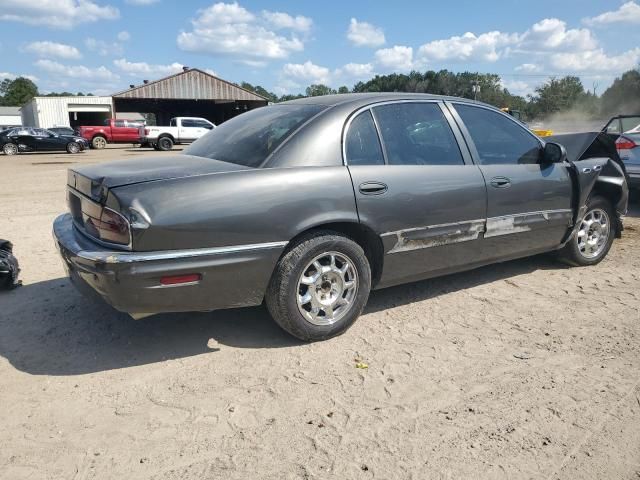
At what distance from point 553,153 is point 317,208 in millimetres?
2436

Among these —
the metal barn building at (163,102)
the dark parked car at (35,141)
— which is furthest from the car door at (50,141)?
the metal barn building at (163,102)

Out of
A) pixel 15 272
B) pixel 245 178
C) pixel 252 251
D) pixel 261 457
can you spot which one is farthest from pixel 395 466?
pixel 15 272

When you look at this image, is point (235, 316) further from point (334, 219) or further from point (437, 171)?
point (437, 171)

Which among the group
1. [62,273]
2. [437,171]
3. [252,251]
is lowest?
[62,273]

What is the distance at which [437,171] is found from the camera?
12.5 ft

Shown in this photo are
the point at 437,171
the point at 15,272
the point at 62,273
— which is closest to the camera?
the point at 437,171

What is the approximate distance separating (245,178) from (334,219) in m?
0.63

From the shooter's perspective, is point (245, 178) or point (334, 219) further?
point (334, 219)

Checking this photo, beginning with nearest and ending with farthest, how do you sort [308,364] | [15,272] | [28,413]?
1. [28,413]
2. [308,364]
3. [15,272]

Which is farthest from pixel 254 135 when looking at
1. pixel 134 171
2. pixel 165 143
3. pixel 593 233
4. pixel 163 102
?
pixel 163 102

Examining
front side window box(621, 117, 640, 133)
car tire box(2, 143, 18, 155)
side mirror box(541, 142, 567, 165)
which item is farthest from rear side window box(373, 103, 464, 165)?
car tire box(2, 143, 18, 155)

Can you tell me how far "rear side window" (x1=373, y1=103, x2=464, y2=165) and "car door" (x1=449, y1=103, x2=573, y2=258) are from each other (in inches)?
8.1

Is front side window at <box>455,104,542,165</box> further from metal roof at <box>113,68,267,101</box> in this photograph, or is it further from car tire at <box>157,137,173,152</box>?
metal roof at <box>113,68,267,101</box>

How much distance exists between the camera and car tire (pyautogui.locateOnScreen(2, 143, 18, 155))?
25.9m
